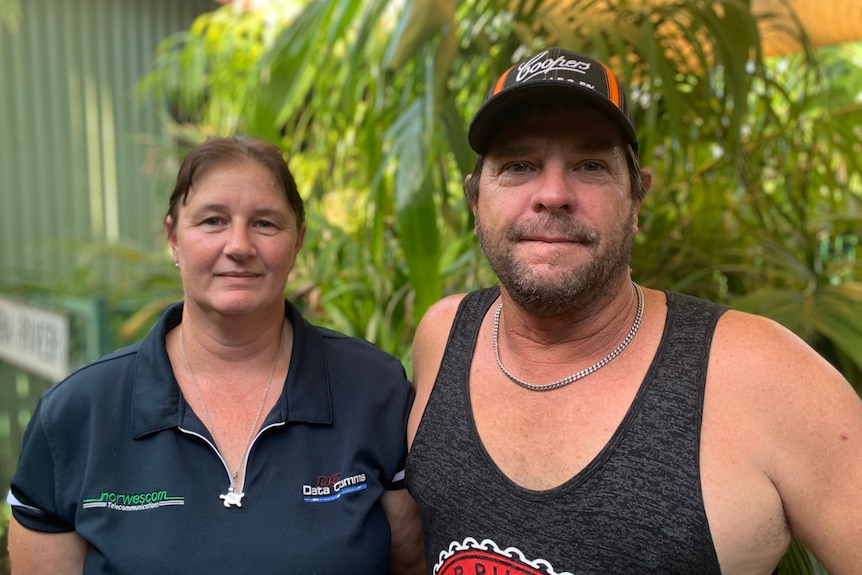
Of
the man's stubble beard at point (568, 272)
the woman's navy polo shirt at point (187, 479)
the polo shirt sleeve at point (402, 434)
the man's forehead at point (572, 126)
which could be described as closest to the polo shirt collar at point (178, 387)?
the woman's navy polo shirt at point (187, 479)

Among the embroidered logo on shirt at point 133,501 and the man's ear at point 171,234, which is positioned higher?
the man's ear at point 171,234

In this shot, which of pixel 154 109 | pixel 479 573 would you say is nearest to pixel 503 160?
pixel 479 573

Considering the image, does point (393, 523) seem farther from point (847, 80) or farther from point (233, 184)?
point (847, 80)

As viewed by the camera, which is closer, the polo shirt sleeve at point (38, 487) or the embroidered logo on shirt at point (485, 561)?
the embroidered logo on shirt at point (485, 561)

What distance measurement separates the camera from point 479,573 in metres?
1.03

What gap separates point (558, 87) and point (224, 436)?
74 centimetres

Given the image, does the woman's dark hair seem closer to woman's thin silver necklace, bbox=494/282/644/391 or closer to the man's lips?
the man's lips

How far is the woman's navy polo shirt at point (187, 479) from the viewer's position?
1118mm

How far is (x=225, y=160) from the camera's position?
122cm

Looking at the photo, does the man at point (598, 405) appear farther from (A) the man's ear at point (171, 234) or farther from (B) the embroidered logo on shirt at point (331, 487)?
(A) the man's ear at point (171, 234)

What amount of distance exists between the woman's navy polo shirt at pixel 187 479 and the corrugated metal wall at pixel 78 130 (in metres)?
2.42

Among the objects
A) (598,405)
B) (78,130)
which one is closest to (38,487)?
(598,405)

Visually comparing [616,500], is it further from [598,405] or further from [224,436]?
[224,436]

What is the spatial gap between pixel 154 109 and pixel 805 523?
3749 millimetres
